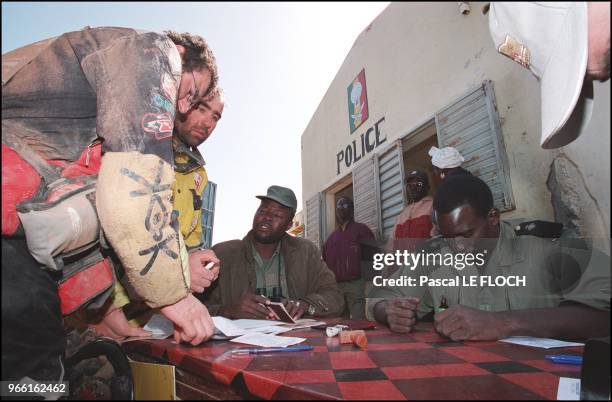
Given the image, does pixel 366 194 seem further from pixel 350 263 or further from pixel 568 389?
pixel 568 389

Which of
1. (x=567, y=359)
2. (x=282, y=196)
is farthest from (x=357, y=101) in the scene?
(x=567, y=359)

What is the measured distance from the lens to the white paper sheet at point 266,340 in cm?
98

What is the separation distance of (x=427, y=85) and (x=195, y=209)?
2968 mm

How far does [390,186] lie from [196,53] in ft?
11.7

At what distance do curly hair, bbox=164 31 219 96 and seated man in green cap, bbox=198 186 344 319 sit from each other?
1679 mm

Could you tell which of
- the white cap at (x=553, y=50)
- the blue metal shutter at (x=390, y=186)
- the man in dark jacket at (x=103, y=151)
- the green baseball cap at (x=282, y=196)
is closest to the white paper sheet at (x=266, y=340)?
the man in dark jacket at (x=103, y=151)

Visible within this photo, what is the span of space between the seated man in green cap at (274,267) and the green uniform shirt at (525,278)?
768 millimetres

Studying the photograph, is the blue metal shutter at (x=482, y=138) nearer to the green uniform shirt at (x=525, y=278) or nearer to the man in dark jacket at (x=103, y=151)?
the green uniform shirt at (x=525, y=278)

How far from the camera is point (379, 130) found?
477 centimetres

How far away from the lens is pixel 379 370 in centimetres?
71

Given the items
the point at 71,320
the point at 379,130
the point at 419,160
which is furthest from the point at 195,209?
the point at 419,160

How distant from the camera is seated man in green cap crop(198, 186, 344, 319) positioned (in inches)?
104

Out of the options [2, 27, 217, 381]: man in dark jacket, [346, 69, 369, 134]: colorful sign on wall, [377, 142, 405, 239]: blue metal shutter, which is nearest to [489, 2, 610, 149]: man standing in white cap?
[2, 27, 217, 381]: man in dark jacket

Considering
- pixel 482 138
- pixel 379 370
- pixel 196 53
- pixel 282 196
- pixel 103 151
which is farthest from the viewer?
pixel 282 196
